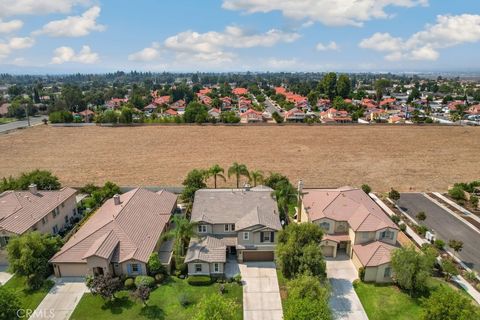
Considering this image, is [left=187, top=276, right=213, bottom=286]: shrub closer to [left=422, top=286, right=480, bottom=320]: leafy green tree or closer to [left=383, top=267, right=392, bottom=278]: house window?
[left=383, top=267, right=392, bottom=278]: house window

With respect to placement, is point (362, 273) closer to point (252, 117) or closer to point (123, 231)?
point (123, 231)

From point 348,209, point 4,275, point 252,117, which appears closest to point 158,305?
point 4,275

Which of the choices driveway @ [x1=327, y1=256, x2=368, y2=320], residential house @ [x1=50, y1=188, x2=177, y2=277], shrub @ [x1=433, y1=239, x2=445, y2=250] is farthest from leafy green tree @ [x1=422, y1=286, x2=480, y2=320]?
residential house @ [x1=50, y1=188, x2=177, y2=277]

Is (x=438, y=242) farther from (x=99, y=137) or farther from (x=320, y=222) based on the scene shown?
(x=99, y=137)

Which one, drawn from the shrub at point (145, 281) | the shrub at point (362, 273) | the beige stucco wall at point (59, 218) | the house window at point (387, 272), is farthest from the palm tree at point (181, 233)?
the house window at point (387, 272)

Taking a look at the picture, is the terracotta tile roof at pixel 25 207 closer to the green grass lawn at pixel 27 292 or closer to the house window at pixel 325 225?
the green grass lawn at pixel 27 292

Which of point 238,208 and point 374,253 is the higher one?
point 238,208
